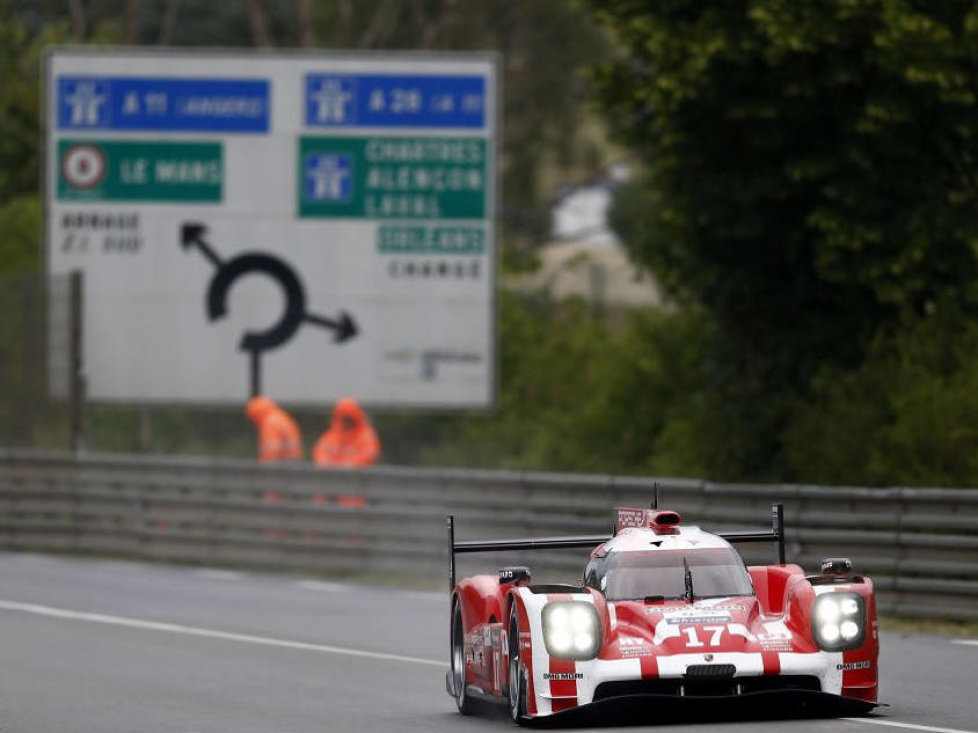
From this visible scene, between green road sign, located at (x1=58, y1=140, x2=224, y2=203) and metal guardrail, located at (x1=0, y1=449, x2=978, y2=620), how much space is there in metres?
4.56

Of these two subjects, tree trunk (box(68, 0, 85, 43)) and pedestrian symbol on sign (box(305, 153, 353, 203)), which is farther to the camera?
tree trunk (box(68, 0, 85, 43))

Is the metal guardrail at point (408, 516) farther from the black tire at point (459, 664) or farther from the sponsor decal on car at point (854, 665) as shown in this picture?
the sponsor decal on car at point (854, 665)

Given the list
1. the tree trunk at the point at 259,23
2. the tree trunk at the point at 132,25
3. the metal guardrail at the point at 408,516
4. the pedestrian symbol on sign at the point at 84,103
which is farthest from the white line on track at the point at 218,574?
the tree trunk at the point at 132,25

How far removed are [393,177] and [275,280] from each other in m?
2.04

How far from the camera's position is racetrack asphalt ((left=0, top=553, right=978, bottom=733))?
40.2ft

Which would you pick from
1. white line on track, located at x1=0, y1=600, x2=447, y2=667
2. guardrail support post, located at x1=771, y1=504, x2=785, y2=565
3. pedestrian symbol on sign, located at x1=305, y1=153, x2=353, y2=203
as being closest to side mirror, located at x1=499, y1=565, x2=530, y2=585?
guardrail support post, located at x1=771, y1=504, x2=785, y2=565

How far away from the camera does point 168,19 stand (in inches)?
2170

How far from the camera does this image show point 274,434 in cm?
2881

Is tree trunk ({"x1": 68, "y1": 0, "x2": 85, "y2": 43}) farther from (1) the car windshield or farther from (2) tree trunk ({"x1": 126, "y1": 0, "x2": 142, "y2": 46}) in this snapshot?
(1) the car windshield

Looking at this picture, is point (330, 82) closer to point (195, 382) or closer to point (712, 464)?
point (195, 382)

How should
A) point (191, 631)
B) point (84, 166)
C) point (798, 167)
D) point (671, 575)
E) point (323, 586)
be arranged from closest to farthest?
1. point (671, 575)
2. point (191, 631)
3. point (323, 586)
4. point (798, 167)
5. point (84, 166)

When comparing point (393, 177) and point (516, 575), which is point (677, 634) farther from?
point (393, 177)

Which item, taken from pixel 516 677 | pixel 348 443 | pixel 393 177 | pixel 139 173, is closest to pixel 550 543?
pixel 516 677

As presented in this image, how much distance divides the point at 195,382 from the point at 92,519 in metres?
4.72
